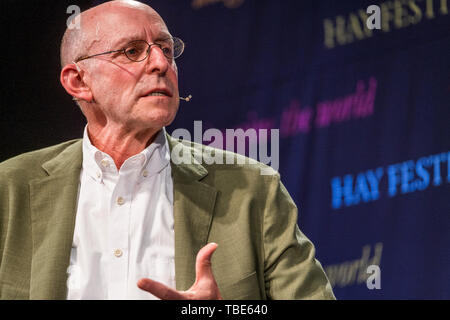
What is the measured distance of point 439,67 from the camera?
3.01 meters

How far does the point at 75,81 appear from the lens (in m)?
2.03

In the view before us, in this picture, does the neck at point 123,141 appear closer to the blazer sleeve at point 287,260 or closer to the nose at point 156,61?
the nose at point 156,61

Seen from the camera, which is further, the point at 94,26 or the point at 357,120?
the point at 357,120

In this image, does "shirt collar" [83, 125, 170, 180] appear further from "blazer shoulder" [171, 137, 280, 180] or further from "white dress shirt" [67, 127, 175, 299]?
"blazer shoulder" [171, 137, 280, 180]

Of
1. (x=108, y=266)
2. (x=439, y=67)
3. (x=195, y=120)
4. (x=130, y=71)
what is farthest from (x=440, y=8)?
(x=108, y=266)

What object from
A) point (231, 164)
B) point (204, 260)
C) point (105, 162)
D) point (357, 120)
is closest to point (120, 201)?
point (105, 162)

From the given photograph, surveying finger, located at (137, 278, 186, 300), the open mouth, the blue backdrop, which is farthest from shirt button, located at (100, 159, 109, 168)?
the blue backdrop

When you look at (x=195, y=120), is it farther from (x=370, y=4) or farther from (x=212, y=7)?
(x=370, y=4)

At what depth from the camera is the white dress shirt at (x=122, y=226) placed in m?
1.76

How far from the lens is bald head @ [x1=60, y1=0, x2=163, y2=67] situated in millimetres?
1954

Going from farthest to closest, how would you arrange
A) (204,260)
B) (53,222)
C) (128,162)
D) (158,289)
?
(128,162)
(53,222)
(204,260)
(158,289)

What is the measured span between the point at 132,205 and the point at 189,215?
178 millimetres

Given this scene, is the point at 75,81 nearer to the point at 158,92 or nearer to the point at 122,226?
the point at 158,92
